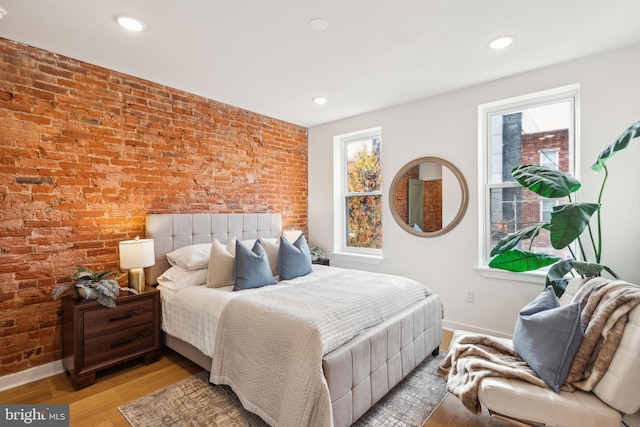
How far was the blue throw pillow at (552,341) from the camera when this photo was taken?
5.38ft

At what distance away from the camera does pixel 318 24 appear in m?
2.24

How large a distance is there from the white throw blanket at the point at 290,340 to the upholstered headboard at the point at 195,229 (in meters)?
1.25

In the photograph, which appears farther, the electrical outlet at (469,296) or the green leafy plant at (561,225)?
the electrical outlet at (469,296)

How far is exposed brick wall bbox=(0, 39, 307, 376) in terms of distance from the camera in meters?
2.45

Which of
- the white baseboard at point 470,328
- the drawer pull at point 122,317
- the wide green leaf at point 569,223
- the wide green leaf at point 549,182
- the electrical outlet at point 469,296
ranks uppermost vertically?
the wide green leaf at point 549,182

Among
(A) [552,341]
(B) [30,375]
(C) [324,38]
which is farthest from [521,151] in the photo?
(B) [30,375]

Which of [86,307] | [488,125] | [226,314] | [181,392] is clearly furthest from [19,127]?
[488,125]

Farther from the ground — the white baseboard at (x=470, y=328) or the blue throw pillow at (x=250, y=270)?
the blue throw pillow at (x=250, y=270)

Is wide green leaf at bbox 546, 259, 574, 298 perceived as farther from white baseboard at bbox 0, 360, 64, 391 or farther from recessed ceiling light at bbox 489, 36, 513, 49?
white baseboard at bbox 0, 360, 64, 391

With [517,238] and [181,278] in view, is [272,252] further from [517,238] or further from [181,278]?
[517,238]

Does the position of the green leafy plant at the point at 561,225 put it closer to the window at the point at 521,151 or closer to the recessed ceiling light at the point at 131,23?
the window at the point at 521,151

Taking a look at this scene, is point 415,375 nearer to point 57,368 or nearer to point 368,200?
point 368,200

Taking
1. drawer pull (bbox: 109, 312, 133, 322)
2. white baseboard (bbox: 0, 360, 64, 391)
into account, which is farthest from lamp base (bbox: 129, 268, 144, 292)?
white baseboard (bbox: 0, 360, 64, 391)

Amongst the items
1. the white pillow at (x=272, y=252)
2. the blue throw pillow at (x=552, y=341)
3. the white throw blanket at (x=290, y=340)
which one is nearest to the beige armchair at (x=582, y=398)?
the blue throw pillow at (x=552, y=341)
